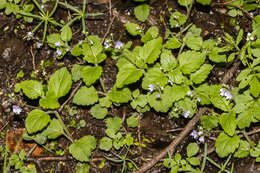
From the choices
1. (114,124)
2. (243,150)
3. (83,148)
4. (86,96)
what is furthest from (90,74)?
(243,150)

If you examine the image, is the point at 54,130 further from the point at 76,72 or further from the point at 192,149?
the point at 192,149

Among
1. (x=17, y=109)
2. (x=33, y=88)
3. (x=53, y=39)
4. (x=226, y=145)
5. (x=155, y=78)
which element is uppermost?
(x=53, y=39)

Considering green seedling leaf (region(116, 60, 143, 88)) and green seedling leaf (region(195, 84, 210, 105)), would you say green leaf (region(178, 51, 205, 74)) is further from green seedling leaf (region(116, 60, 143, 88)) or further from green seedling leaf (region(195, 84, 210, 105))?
green seedling leaf (region(116, 60, 143, 88))

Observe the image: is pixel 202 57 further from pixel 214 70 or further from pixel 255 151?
pixel 255 151

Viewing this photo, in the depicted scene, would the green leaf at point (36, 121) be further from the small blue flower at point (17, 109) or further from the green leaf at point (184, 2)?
the green leaf at point (184, 2)

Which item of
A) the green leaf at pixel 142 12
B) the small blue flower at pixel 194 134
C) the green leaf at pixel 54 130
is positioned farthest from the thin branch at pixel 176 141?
the green leaf at pixel 142 12

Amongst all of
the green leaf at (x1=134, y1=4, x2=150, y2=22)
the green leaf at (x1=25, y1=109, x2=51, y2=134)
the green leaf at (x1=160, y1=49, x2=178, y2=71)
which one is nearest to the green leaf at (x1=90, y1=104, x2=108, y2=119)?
the green leaf at (x1=25, y1=109, x2=51, y2=134)
